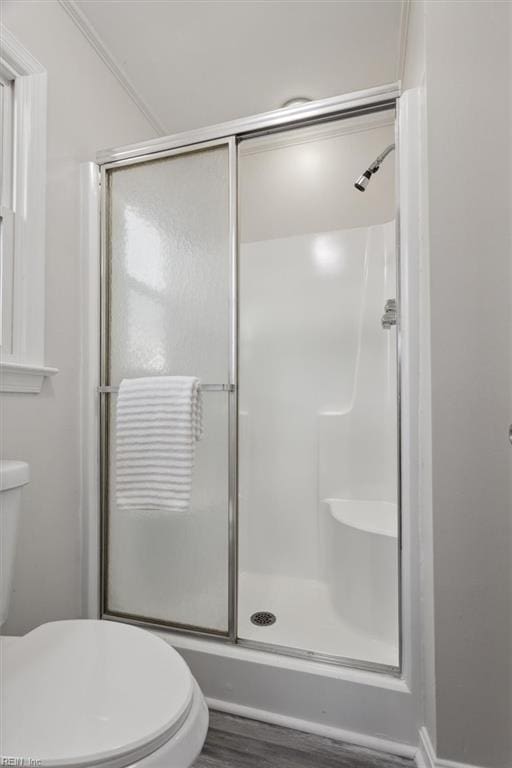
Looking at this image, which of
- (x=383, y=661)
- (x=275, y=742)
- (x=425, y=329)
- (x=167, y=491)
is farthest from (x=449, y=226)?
(x=275, y=742)

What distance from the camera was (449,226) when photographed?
1036 millimetres

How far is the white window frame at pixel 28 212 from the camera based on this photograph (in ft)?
4.25

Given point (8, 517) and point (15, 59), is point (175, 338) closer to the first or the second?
point (8, 517)

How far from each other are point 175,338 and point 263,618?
1.16m

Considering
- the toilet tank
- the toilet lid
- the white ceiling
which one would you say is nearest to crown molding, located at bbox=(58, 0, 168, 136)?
the white ceiling

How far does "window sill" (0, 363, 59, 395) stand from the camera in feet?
3.92

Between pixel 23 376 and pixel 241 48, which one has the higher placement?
pixel 241 48

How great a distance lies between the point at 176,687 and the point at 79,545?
0.88 m

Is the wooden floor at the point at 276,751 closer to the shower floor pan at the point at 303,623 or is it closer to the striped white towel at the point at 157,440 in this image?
the shower floor pan at the point at 303,623

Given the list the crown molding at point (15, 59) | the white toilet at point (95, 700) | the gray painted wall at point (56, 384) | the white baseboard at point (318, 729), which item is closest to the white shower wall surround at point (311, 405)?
the white baseboard at point (318, 729)

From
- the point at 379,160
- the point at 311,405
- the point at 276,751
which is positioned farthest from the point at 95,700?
the point at 379,160

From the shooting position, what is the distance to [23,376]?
1.27 meters

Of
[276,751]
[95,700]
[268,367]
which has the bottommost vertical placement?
[276,751]

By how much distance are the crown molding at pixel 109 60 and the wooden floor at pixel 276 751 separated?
96.7 inches
